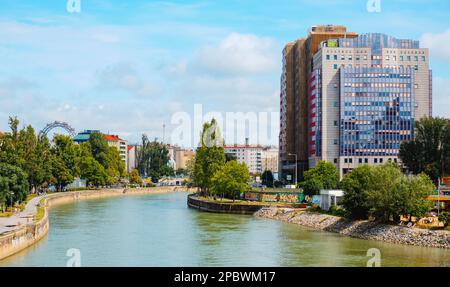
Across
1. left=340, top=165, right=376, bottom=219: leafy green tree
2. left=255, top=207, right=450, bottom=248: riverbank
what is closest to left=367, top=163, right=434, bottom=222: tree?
left=340, top=165, right=376, bottom=219: leafy green tree

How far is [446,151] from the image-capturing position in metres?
127

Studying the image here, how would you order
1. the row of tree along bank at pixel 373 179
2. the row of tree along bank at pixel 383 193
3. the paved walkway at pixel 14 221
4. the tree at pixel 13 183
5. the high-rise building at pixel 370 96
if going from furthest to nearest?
the high-rise building at pixel 370 96 < the tree at pixel 13 183 < the row of tree along bank at pixel 373 179 < the row of tree along bank at pixel 383 193 < the paved walkway at pixel 14 221

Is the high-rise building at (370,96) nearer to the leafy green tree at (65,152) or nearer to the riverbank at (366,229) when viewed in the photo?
the riverbank at (366,229)

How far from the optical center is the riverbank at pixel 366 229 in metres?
66.6

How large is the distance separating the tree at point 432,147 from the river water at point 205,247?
151 ft

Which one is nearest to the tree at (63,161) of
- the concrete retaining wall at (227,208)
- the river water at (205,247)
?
the concrete retaining wall at (227,208)

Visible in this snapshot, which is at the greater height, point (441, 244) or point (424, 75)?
point (424, 75)

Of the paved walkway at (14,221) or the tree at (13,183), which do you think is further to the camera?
the tree at (13,183)

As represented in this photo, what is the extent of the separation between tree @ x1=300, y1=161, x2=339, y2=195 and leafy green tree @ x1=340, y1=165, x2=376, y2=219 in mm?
26039

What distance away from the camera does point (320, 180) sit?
11444cm
